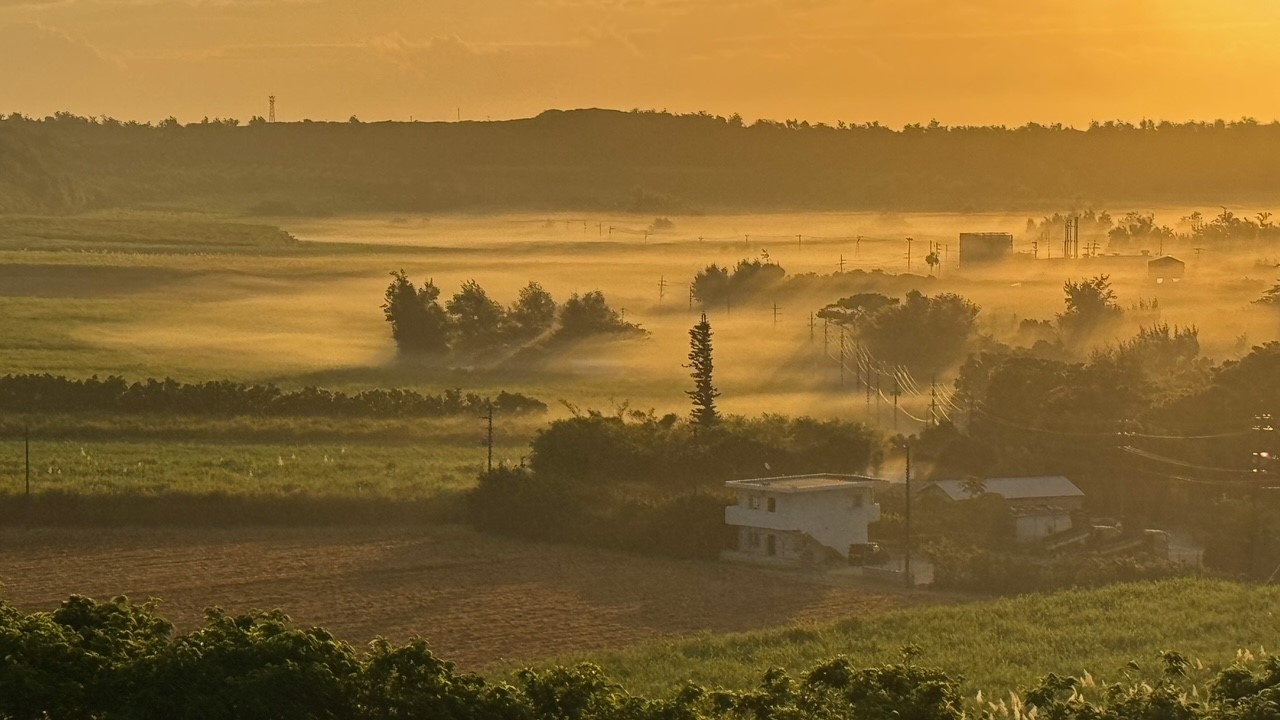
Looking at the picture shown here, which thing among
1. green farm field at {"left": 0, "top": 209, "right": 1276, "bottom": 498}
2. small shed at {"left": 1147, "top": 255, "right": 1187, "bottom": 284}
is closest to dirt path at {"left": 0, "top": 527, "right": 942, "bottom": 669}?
green farm field at {"left": 0, "top": 209, "right": 1276, "bottom": 498}

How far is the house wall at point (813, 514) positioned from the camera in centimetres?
4375

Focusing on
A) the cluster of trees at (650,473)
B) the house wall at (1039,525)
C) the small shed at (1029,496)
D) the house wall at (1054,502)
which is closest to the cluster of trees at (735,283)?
the cluster of trees at (650,473)

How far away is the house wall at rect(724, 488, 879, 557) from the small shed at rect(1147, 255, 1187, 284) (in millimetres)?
79937

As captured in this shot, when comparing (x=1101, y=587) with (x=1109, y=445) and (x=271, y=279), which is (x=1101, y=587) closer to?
(x=1109, y=445)

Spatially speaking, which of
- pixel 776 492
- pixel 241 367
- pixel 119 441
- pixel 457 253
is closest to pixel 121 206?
pixel 457 253

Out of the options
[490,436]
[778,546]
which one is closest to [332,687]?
[778,546]

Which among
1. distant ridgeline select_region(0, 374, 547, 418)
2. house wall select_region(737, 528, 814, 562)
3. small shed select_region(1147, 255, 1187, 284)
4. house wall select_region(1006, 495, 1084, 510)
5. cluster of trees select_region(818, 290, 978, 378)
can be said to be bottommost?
house wall select_region(737, 528, 814, 562)

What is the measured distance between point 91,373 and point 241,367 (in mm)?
9451

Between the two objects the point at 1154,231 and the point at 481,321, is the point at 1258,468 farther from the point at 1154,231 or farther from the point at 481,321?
the point at 1154,231

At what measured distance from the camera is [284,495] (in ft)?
146

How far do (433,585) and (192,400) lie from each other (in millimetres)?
20795

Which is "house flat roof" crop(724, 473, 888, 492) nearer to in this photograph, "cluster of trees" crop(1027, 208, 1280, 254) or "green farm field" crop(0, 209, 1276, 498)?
"green farm field" crop(0, 209, 1276, 498)

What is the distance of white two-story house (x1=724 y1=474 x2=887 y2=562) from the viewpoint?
43656mm

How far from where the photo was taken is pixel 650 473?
50.0m
